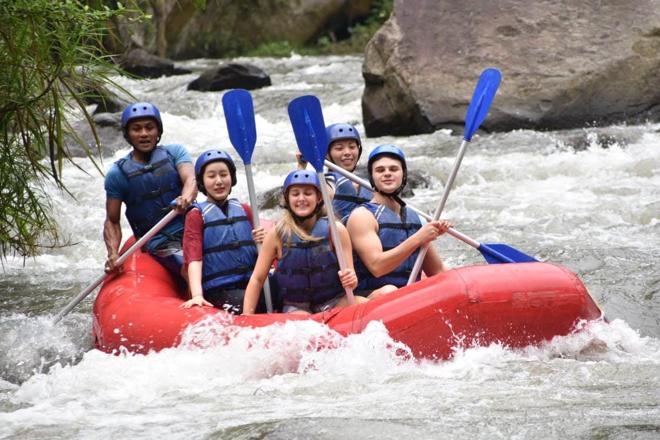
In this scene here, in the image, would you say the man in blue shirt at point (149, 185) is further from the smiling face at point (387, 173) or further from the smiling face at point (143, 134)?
the smiling face at point (387, 173)

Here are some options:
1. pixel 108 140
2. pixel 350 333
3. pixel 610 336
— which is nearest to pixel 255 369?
pixel 350 333

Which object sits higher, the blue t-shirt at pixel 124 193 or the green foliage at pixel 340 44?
the green foliage at pixel 340 44

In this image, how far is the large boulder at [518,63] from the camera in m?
9.59

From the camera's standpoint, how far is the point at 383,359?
3867 millimetres

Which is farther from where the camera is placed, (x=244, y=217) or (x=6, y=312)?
(x=6, y=312)

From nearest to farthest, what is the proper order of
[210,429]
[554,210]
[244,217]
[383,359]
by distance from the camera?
[210,429]
[383,359]
[244,217]
[554,210]

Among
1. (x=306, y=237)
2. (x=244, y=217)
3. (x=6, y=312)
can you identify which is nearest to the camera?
(x=306, y=237)

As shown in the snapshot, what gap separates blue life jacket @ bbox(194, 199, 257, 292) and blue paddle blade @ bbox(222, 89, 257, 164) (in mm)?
354

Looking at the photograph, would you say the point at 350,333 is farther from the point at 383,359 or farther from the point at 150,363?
the point at 150,363

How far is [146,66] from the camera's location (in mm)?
14469

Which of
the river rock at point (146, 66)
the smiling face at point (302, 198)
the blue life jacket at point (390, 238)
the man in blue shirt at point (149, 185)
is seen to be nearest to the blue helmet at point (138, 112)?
the man in blue shirt at point (149, 185)

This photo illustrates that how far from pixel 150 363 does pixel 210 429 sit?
2.77 ft

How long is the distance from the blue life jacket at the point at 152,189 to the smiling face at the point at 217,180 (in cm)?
51

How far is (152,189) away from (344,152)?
962 millimetres
